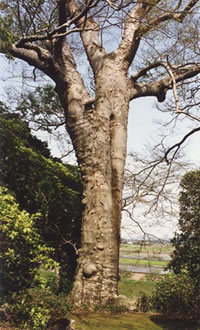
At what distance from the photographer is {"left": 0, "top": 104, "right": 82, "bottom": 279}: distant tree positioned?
17.0ft

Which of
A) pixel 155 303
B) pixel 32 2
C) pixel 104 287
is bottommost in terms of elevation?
pixel 155 303

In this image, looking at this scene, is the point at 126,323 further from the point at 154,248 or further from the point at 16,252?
the point at 154,248

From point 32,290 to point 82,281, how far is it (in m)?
1.30

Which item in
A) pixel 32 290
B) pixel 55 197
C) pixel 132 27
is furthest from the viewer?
pixel 132 27

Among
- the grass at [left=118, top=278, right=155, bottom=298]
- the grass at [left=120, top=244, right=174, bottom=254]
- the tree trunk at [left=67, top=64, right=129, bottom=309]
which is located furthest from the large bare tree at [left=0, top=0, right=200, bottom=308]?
the grass at [left=118, top=278, right=155, bottom=298]

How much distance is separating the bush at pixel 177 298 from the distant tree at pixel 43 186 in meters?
1.67

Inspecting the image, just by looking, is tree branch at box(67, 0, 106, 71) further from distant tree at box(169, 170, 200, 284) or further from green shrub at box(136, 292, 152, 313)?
green shrub at box(136, 292, 152, 313)

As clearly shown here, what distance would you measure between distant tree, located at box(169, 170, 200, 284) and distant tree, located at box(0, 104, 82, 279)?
2.23 meters

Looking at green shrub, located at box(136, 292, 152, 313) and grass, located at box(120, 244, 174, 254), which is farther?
grass, located at box(120, 244, 174, 254)

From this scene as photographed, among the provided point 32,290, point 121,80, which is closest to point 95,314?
point 32,290

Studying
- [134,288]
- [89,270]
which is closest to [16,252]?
[89,270]

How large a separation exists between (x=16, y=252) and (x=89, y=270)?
1.49 metres

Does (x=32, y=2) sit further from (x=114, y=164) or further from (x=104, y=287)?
(x=104, y=287)

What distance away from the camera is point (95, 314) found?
438 cm
